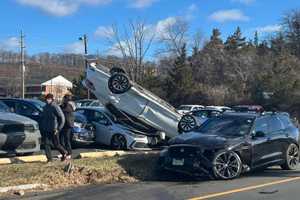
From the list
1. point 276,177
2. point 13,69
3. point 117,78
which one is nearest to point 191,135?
point 276,177

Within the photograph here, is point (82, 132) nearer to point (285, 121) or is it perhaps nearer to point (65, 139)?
point (65, 139)

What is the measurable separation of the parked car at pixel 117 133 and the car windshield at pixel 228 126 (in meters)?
5.87

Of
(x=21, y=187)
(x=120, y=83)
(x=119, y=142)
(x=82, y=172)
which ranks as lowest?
(x=21, y=187)

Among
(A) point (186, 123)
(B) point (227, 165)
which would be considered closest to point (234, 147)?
(B) point (227, 165)

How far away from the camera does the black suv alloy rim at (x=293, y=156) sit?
49.5 ft

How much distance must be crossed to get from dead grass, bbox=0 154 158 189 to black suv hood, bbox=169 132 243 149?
43.1 inches

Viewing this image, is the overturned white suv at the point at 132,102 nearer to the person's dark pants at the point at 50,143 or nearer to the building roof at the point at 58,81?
the person's dark pants at the point at 50,143

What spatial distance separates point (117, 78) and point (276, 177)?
330 inches

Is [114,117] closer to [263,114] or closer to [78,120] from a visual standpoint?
[78,120]

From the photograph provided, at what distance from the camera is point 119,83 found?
800 inches

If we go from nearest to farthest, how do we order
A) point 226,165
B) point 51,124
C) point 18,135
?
point 226,165 < point 51,124 < point 18,135

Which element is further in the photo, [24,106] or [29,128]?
[24,106]

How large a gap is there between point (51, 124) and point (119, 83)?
6.55m

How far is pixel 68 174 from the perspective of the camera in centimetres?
1237
